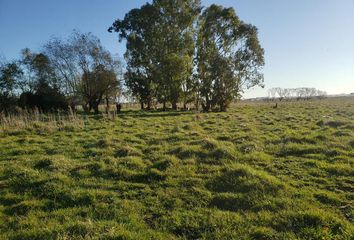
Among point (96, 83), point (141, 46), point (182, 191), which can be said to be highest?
point (141, 46)

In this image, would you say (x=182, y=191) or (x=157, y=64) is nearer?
(x=182, y=191)

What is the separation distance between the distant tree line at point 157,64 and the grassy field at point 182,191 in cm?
2669

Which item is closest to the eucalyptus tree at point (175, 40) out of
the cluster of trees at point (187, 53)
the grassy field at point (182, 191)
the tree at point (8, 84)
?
the cluster of trees at point (187, 53)

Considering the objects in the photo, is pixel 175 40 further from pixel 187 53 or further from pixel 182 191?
pixel 182 191

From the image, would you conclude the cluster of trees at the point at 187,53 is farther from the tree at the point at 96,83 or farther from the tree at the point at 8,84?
the tree at the point at 8,84

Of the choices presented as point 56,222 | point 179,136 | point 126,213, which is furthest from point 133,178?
point 179,136

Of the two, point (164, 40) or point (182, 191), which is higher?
point (164, 40)

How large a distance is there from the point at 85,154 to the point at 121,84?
31766 mm

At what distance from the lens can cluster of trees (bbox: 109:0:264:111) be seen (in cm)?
3778

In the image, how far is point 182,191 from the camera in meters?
7.16

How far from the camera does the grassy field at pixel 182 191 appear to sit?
5285 mm

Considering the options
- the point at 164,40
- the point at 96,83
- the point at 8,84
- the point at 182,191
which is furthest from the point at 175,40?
the point at 182,191

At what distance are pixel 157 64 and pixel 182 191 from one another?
1319 inches

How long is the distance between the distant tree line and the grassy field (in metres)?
26.7
